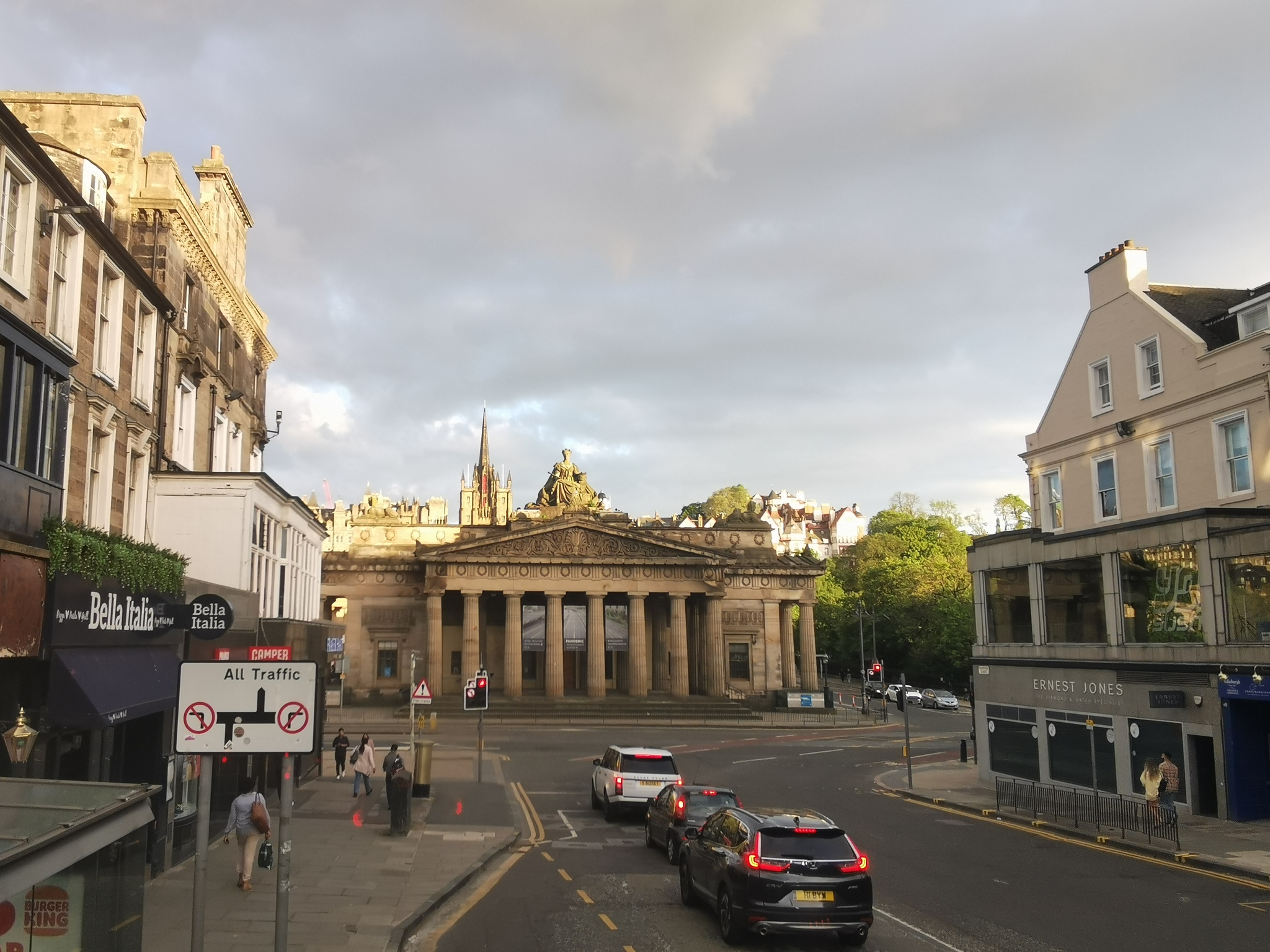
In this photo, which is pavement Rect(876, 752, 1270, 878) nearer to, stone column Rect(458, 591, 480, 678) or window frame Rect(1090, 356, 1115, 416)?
window frame Rect(1090, 356, 1115, 416)

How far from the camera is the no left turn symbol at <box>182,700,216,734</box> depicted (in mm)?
8430

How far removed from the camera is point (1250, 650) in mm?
23281

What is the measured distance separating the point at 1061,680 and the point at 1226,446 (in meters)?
Answer: 8.31

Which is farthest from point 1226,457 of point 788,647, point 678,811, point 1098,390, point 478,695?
point 788,647

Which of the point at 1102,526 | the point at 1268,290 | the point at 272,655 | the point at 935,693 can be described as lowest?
the point at 935,693

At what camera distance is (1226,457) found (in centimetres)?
2608

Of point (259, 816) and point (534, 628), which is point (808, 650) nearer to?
point (534, 628)

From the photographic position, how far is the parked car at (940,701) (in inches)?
2943

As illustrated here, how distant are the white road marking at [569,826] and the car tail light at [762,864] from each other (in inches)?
407

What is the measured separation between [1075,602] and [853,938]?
67.2 ft

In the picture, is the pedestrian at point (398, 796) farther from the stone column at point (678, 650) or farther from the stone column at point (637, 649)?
the stone column at point (678, 650)

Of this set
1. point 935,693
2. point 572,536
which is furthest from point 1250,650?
point 935,693

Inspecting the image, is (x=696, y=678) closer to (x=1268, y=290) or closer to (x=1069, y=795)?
(x=1069, y=795)

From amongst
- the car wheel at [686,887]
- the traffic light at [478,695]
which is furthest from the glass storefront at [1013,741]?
the car wheel at [686,887]
